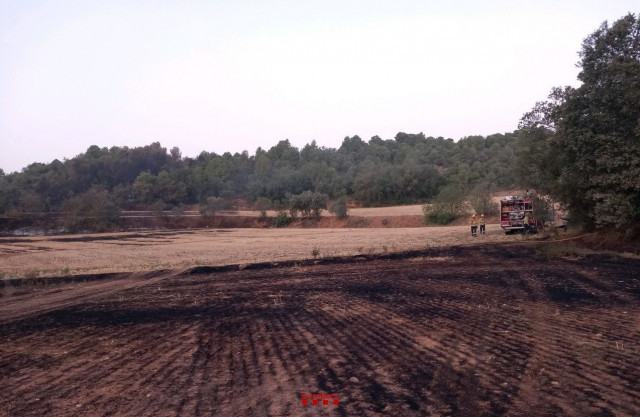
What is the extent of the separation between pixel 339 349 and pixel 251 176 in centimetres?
9968

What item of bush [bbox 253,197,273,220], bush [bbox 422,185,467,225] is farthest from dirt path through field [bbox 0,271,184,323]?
bush [bbox 253,197,273,220]

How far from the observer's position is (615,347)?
28.1 ft

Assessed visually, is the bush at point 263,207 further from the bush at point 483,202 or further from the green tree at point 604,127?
the green tree at point 604,127

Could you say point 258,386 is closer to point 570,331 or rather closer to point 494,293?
point 570,331

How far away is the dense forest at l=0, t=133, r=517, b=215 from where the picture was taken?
8856 cm

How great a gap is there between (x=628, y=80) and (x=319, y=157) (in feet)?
341

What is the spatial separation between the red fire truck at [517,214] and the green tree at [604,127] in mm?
9493

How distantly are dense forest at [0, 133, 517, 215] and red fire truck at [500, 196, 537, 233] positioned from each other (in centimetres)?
3499

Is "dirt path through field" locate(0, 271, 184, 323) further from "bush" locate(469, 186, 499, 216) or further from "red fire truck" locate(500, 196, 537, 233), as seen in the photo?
"bush" locate(469, 186, 499, 216)

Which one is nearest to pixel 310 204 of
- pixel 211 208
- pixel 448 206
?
pixel 211 208

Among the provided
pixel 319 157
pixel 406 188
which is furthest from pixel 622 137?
pixel 319 157

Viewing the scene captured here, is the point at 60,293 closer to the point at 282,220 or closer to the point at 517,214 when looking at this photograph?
the point at 517,214

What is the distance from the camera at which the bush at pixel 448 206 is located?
57.4 metres

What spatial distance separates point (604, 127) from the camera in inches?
939
